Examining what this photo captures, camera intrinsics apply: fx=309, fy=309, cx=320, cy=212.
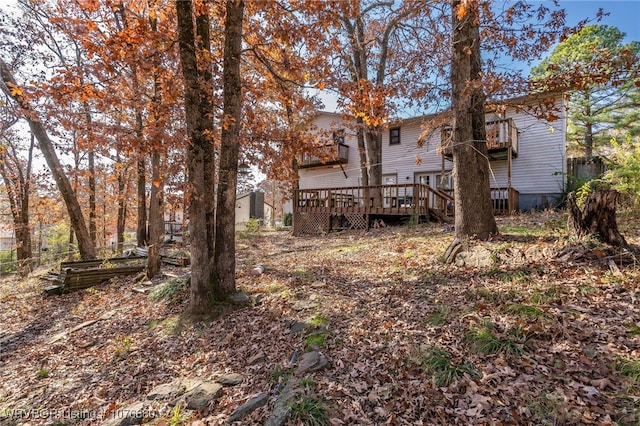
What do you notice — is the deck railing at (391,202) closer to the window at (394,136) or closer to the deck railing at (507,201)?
the deck railing at (507,201)

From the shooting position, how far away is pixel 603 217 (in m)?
4.30

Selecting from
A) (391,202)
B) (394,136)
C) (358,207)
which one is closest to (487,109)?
(391,202)

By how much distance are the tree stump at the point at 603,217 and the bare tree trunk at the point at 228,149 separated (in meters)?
5.33

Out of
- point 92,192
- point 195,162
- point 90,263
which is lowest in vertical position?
point 90,263

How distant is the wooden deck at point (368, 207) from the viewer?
11.9m

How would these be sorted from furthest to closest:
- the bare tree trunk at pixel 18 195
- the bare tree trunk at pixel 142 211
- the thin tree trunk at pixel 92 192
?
the thin tree trunk at pixel 92 192 < the bare tree trunk at pixel 18 195 < the bare tree trunk at pixel 142 211

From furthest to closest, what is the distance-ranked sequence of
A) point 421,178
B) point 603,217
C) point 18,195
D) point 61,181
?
point 421,178 → point 18,195 → point 61,181 → point 603,217

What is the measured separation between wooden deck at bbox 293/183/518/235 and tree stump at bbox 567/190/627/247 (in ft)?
22.2

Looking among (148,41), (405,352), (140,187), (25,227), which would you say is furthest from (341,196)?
(25,227)

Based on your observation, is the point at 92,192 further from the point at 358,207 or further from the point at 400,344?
the point at 400,344

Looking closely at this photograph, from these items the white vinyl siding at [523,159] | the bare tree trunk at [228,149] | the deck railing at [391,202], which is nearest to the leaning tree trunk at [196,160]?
the bare tree trunk at [228,149]

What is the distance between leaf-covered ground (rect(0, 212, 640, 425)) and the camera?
2.46 metres

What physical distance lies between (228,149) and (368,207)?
27.9 ft

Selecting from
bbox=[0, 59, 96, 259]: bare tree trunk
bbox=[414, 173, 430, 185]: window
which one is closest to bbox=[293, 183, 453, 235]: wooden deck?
bbox=[414, 173, 430, 185]: window
